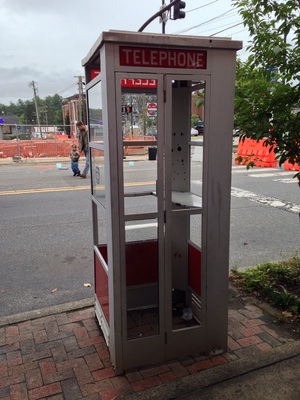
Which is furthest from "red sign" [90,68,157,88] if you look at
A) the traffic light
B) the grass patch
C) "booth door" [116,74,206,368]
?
the traffic light

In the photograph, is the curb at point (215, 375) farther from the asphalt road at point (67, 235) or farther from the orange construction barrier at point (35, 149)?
the orange construction barrier at point (35, 149)

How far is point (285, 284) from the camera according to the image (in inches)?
158

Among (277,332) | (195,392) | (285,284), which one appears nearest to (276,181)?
(285,284)

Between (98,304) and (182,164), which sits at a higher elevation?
(182,164)

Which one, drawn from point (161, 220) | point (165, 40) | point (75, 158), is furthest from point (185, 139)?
point (75, 158)

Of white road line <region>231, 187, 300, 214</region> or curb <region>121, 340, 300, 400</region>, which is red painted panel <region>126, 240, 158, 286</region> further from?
white road line <region>231, 187, 300, 214</region>

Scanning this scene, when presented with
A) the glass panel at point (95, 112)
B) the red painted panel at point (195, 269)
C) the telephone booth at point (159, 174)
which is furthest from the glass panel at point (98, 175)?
the red painted panel at point (195, 269)

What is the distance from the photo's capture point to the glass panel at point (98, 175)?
2765mm

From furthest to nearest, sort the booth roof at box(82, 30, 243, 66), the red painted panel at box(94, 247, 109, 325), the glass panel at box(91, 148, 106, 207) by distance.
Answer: the red painted panel at box(94, 247, 109, 325) → the glass panel at box(91, 148, 106, 207) → the booth roof at box(82, 30, 243, 66)

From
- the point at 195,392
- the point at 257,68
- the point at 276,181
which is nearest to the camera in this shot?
the point at 195,392

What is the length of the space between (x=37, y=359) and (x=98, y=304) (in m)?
0.68

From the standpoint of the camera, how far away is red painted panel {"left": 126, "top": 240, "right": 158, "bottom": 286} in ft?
10.2

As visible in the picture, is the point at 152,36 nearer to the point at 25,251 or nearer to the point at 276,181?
the point at 25,251

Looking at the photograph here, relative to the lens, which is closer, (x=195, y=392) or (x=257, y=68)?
(x=195, y=392)
